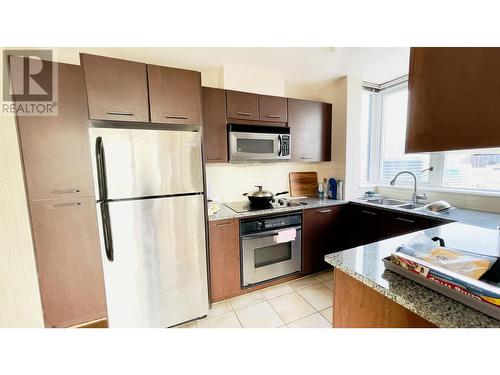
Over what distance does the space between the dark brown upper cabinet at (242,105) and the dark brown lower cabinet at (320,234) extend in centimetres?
123

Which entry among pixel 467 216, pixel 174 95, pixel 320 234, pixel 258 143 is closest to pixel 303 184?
pixel 320 234

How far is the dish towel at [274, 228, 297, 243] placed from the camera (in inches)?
78.6

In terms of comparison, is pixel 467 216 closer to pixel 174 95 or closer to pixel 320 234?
pixel 320 234

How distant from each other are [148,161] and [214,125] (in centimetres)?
79

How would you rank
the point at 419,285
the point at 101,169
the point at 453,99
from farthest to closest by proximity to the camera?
the point at 101,169 < the point at 419,285 < the point at 453,99

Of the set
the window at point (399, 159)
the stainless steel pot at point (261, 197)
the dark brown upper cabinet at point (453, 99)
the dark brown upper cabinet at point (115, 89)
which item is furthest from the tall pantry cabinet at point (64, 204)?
the window at point (399, 159)

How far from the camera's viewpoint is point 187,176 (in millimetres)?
1538

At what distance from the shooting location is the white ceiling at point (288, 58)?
5.85 ft

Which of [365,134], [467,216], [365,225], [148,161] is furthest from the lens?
[365,134]

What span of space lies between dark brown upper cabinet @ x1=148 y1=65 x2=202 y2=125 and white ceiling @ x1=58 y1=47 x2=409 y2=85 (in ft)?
1.53

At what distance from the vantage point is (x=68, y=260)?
1428 millimetres

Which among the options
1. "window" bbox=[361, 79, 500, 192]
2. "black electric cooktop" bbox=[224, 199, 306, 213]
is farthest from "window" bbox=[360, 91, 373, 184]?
"black electric cooktop" bbox=[224, 199, 306, 213]
